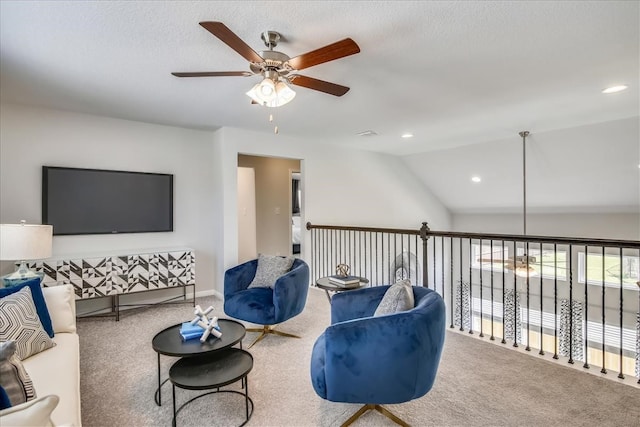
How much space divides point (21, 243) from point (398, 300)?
2.97 meters

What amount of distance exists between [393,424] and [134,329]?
9.33 feet

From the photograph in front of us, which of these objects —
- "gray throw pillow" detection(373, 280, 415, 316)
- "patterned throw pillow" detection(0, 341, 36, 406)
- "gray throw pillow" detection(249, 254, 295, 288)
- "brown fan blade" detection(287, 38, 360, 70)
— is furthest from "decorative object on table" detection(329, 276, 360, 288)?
"patterned throw pillow" detection(0, 341, 36, 406)

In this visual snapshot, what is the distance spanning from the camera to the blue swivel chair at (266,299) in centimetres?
292

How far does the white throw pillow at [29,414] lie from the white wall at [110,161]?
141 inches

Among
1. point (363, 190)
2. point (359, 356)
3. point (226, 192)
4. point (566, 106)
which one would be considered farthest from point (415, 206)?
point (359, 356)

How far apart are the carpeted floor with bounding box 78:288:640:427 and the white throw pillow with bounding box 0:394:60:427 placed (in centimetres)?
125

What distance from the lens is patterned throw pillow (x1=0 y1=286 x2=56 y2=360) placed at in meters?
1.80

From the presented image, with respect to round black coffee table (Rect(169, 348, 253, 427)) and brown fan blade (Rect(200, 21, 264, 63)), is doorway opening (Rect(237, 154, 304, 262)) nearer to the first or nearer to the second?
round black coffee table (Rect(169, 348, 253, 427))

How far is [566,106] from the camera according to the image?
12.2ft

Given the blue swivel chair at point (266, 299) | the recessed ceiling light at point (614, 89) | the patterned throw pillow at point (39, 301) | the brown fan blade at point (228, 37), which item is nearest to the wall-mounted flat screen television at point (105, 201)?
the blue swivel chair at point (266, 299)

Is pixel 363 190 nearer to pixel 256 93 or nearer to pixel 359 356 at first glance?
pixel 256 93

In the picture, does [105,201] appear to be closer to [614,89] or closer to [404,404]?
[404,404]

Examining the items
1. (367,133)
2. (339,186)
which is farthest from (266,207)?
(367,133)

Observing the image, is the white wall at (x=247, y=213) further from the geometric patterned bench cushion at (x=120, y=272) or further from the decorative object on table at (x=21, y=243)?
the decorative object on table at (x=21, y=243)
